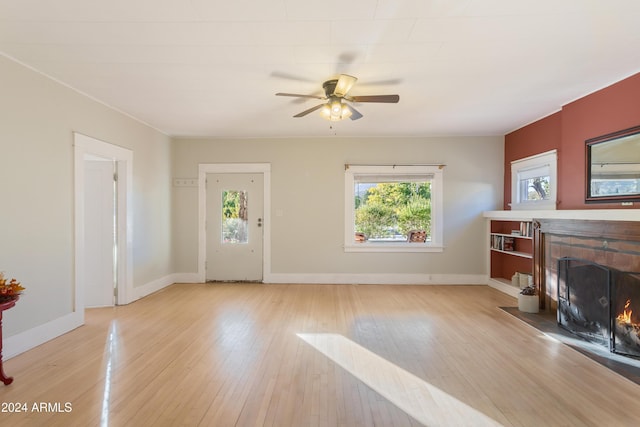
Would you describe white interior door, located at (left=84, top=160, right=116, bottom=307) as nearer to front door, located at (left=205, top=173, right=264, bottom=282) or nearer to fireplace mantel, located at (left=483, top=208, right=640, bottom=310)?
front door, located at (left=205, top=173, right=264, bottom=282)

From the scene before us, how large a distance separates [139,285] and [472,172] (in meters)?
5.69

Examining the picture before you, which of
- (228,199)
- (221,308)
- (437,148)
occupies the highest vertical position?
(437,148)

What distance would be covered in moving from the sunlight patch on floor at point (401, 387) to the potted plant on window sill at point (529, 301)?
2.41 m

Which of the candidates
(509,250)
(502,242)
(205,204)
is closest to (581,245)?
(509,250)

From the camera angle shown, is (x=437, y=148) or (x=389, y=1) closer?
(x=389, y=1)

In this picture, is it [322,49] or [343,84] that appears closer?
[322,49]

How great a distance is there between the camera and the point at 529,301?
4.18 metres

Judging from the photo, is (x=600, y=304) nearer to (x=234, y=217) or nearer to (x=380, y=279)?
(x=380, y=279)

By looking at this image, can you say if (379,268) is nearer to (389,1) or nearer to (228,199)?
(228,199)

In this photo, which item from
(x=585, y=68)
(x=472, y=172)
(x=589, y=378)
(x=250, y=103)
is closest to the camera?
(x=589, y=378)

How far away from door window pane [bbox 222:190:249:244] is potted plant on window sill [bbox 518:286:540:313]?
14.1 feet

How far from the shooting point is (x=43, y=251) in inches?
128

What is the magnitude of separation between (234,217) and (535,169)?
4.91m

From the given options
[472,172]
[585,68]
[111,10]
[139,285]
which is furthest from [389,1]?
[139,285]
